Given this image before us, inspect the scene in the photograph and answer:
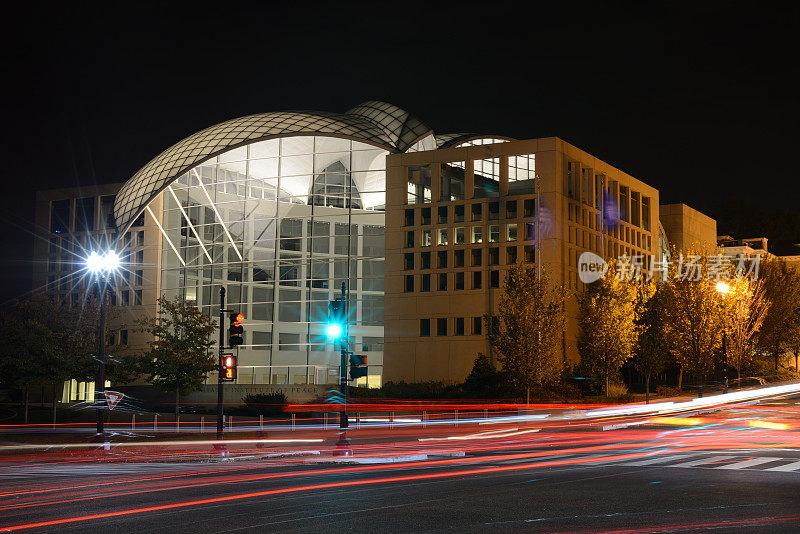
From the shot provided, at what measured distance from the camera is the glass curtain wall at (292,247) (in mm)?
62094

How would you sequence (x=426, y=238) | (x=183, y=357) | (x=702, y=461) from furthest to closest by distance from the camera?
(x=426, y=238) < (x=183, y=357) < (x=702, y=461)

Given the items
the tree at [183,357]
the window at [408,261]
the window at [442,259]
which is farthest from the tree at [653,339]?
A: the tree at [183,357]

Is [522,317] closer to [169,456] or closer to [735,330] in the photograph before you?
[735,330]

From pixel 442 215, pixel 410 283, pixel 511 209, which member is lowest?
pixel 410 283

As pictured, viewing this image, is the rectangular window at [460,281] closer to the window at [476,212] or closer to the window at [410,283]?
the window at [410,283]

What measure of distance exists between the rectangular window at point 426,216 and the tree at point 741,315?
65.4 ft

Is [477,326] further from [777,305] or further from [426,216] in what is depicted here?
[777,305]

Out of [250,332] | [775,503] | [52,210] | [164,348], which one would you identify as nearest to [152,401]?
[250,332]

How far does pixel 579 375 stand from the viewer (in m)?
54.3

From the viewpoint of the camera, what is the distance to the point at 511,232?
58.4 meters

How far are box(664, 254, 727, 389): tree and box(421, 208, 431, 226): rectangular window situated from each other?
1653 centimetres

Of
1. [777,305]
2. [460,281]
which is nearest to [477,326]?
[460,281]

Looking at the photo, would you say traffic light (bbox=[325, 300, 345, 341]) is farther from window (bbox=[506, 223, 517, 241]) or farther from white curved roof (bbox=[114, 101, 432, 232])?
white curved roof (bbox=[114, 101, 432, 232])

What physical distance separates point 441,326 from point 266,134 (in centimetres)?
1940
